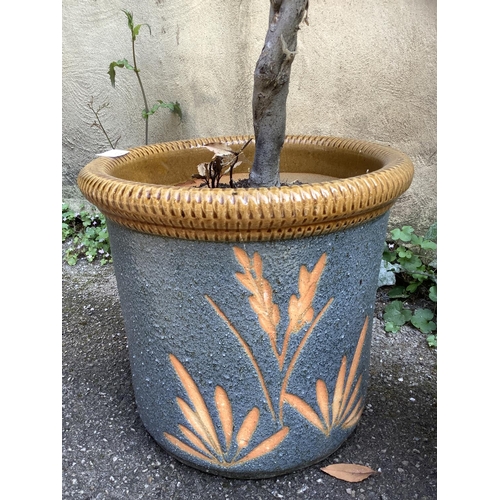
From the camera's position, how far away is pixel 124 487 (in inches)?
54.4

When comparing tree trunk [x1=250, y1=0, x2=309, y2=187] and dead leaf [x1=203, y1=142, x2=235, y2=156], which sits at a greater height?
tree trunk [x1=250, y1=0, x2=309, y2=187]

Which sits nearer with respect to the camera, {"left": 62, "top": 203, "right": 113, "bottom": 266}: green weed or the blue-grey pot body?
the blue-grey pot body

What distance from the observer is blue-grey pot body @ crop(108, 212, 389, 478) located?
1138mm

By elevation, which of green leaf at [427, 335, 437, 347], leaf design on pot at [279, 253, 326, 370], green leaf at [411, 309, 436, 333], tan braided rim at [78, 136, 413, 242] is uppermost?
tan braided rim at [78, 136, 413, 242]

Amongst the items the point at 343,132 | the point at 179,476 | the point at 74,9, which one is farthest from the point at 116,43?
the point at 179,476

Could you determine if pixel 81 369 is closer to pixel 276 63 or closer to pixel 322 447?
pixel 322 447

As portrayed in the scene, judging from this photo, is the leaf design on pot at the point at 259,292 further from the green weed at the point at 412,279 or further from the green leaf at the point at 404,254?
the green leaf at the point at 404,254

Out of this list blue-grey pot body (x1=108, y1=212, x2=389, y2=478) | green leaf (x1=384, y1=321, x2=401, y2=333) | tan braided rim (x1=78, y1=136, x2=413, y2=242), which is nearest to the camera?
tan braided rim (x1=78, y1=136, x2=413, y2=242)

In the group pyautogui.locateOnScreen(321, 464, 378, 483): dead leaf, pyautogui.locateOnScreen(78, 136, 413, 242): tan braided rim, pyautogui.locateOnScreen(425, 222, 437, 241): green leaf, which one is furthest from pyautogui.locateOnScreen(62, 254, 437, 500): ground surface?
pyautogui.locateOnScreen(78, 136, 413, 242): tan braided rim

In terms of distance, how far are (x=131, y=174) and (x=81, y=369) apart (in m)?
0.83

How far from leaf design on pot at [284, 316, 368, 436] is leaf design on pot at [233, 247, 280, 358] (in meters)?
0.19

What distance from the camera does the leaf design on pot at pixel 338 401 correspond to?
51.1 inches

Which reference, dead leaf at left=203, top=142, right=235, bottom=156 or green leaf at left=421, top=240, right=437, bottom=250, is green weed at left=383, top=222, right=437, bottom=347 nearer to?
green leaf at left=421, top=240, right=437, bottom=250

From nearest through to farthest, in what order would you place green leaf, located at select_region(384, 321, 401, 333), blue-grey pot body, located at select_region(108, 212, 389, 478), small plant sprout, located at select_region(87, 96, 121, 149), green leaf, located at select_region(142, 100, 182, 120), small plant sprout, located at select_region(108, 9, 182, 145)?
1. blue-grey pot body, located at select_region(108, 212, 389, 478)
2. green leaf, located at select_region(384, 321, 401, 333)
3. small plant sprout, located at select_region(108, 9, 182, 145)
4. green leaf, located at select_region(142, 100, 182, 120)
5. small plant sprout, located at select_region(87, 96, 121, 149)
